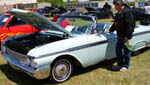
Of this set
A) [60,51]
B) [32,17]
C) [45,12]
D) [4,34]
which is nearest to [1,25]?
[4,34]

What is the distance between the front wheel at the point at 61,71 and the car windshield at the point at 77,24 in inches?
37.0

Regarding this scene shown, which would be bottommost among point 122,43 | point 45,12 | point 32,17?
point 45,12

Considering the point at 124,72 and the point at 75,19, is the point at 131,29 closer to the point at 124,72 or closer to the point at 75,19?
the point at 124,72

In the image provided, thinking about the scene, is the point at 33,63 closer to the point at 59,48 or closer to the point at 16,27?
the point at 59,48

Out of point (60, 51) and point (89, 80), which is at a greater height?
point (60, 51)

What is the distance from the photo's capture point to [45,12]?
22.4 metres

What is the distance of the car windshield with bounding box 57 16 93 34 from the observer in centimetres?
459

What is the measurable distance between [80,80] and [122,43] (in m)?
1.33

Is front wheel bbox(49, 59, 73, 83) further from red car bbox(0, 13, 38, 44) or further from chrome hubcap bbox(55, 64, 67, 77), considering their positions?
red car bbox(0, 13, 38, 44)

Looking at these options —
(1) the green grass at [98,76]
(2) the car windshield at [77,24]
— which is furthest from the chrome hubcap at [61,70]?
(2) the car windshield at [77,24]

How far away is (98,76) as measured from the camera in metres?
4.42

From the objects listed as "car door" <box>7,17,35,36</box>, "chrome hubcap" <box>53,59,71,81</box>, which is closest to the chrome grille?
"chrome hubcap" <box>53,59,71,81</box>

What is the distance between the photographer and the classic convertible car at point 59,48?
3604 millimetres

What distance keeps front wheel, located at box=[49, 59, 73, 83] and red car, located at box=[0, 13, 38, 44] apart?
3.26m
